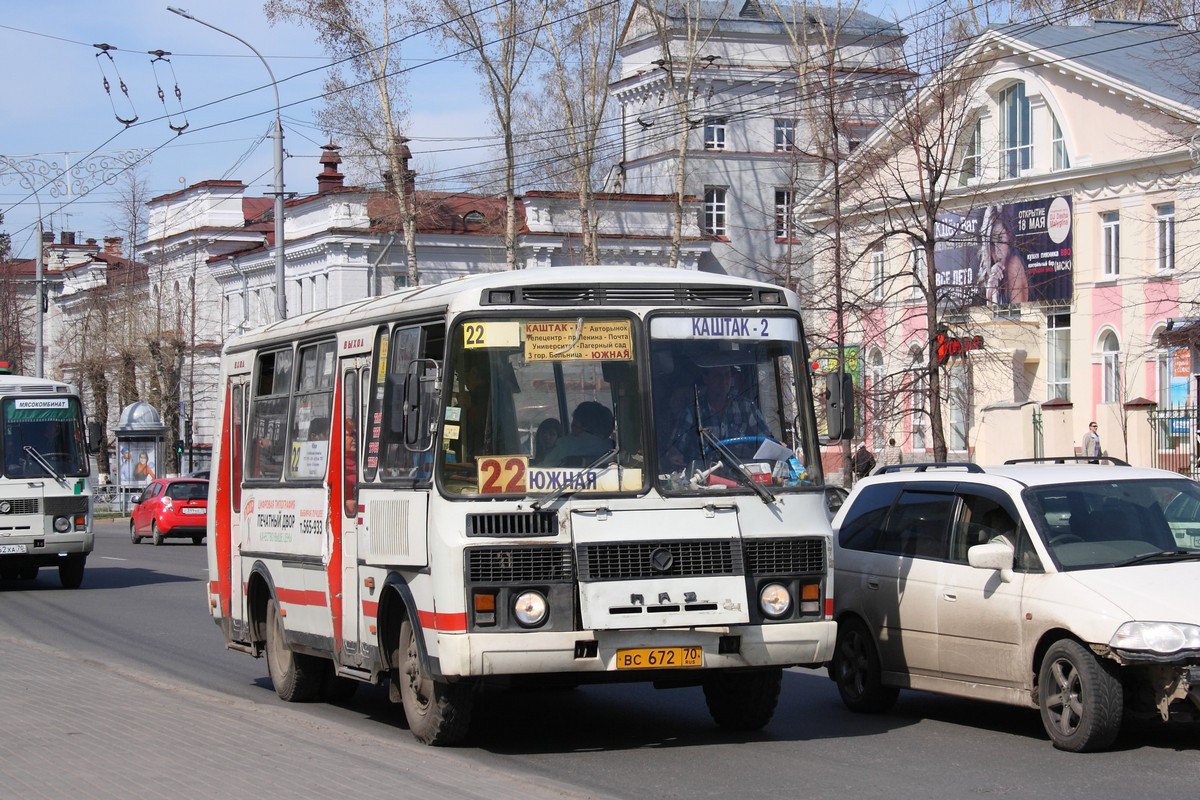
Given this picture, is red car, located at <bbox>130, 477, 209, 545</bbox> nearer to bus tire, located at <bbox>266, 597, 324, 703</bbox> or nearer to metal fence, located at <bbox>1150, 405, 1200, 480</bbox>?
metal fence, located at <bbox>1150, 405, 1200, 480</bbox>

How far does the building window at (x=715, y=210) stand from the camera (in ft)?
228

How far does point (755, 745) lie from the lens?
10141 millimetres

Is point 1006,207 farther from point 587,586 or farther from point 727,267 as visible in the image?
point 587,586

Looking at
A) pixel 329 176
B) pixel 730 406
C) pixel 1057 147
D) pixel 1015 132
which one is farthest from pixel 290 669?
pixel 329 176

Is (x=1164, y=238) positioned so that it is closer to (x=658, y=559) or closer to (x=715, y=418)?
(x=715, y=418)

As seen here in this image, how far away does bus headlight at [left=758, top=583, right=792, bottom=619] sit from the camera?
9617mm

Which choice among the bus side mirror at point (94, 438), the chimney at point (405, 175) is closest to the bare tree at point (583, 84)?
the chimney at point (405, 175)

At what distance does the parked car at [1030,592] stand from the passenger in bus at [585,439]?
2314 mm

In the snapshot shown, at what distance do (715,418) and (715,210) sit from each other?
6047cm

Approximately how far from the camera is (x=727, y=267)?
66.9 metres

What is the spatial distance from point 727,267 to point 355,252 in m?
14.9

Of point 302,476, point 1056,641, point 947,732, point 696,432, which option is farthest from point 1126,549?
point 302,476

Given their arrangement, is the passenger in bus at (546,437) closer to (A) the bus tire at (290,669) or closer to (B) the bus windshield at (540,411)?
(B) the bus windshield at (540,411)

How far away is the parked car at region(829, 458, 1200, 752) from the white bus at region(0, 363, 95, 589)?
14.9 metres
